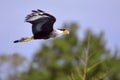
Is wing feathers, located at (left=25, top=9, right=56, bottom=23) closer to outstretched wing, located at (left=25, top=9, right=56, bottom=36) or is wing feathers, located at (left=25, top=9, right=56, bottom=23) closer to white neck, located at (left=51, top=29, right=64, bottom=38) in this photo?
outstretched wing, located at (left=25, top=9, right=56, bottom=36)

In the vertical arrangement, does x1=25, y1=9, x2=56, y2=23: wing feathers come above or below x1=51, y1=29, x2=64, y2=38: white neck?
above

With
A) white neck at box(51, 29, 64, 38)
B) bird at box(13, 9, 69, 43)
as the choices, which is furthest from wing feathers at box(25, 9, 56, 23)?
white neck at box(51, 29, 64, 38)

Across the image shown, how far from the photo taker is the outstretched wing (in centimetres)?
792

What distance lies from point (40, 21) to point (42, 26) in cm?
28

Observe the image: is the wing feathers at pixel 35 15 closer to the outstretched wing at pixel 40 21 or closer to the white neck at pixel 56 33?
the outstretched wing at pixel 40 21

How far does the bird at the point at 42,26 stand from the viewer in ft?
26.0

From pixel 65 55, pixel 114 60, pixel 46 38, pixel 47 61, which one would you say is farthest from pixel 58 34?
pixel 47 61

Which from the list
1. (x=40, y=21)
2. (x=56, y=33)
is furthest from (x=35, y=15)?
(x=56, y=33)

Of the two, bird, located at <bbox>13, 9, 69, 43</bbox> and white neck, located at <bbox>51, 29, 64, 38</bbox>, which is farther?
white neck, located at <bbox>51, 29, 64, 38</bbox>

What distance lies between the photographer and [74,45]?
4228 centimetres

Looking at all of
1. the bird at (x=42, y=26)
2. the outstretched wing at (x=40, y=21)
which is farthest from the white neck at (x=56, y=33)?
the outstretched wing at (x=40, y=21)

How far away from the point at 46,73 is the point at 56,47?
7.10 ft

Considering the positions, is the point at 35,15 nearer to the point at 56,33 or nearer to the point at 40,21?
the point at 40,21

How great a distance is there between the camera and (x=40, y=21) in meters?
8.12
